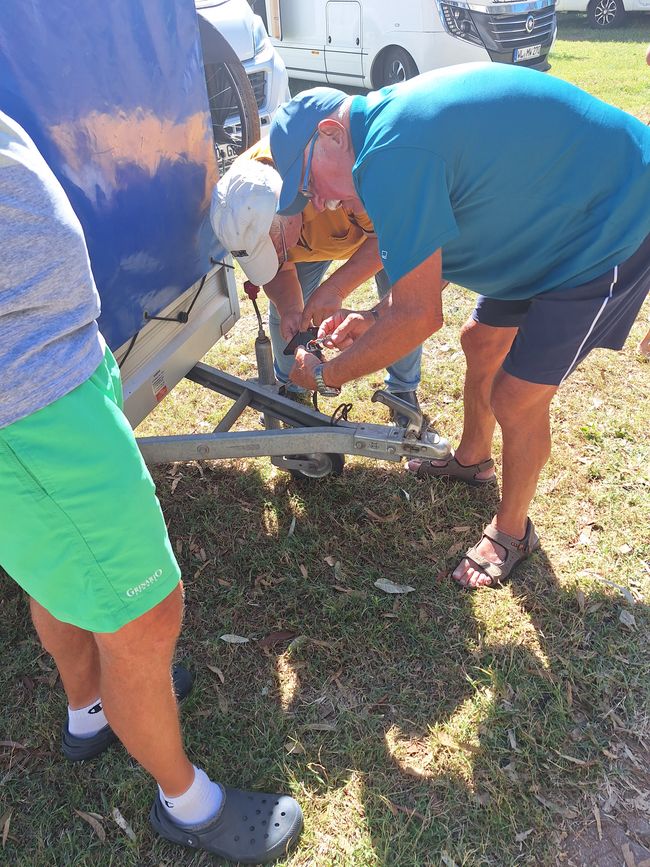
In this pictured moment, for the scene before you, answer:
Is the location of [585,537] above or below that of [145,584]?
below

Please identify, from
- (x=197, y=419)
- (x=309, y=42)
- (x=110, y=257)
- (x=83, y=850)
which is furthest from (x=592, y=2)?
(x=83, y=850)

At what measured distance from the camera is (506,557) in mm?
2736

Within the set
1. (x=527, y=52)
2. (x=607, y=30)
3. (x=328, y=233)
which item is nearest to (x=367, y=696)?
(x=328, y=233)

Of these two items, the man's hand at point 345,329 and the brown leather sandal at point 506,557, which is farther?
the brown leather sandal at point 506,557

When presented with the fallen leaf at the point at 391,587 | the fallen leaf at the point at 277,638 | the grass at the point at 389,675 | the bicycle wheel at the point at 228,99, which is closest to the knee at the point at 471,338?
the grass at the point at 389,675

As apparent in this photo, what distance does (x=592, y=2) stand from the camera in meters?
15.8

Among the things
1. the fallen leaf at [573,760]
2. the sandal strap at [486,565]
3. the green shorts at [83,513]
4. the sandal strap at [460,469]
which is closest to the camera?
the green shorts at [83,513]

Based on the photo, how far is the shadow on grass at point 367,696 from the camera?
2.03m

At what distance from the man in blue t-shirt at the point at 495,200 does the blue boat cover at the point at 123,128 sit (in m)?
0.42

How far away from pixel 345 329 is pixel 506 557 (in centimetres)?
110

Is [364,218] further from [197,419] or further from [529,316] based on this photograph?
[197,419]

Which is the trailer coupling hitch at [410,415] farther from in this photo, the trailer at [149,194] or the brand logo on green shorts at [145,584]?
the brand logo on green shorts at [145,584]

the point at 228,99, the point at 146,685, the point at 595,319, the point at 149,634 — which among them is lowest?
the point at 146,685

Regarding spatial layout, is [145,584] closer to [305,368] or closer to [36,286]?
[36,286]
